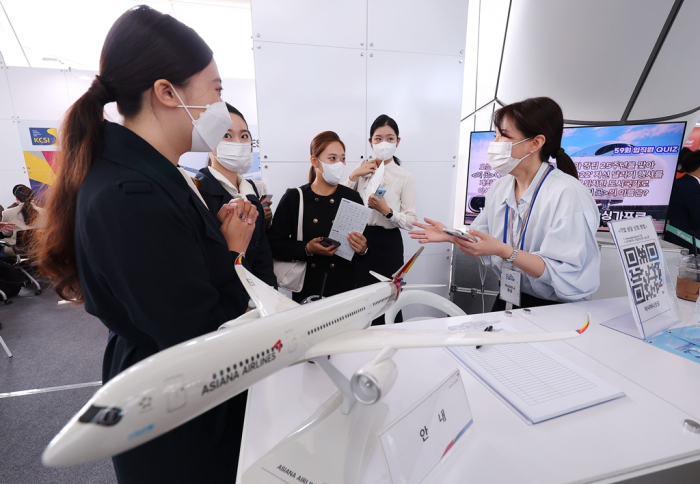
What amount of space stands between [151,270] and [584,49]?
4.22 metres

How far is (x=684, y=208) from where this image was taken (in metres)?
3.20

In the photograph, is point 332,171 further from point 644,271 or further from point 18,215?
point 18,215

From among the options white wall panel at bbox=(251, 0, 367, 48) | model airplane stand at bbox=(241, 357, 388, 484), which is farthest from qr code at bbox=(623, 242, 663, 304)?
white wall panel at bbox=(251, 0, 367, 48)

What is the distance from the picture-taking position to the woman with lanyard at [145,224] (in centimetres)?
78

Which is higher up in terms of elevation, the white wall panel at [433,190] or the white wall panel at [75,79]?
the white wall panel at [75,79]

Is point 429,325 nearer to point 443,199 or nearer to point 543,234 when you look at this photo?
point 543,234

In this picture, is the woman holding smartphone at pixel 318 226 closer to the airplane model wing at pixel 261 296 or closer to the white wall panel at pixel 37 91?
the airplane model wing at pixel 261 296

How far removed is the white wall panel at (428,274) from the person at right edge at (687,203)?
2.18 m

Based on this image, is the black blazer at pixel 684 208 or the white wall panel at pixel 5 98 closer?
the black blazer at pixel 684 208

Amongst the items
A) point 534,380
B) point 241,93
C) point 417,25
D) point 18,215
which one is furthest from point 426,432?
point 18,215

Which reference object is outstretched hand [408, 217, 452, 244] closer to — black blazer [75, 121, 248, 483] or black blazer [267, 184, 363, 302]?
black blazer [267, 184, 363, 302]

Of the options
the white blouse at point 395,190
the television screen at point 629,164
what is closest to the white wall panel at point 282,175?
the white blouse at point 395,190

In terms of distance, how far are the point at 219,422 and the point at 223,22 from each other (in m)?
6.91

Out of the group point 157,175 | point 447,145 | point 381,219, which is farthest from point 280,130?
point 157,175
